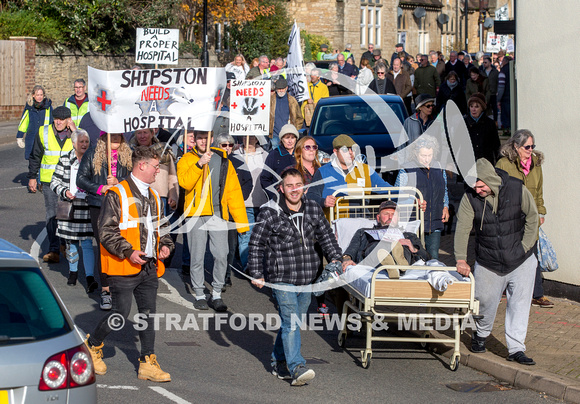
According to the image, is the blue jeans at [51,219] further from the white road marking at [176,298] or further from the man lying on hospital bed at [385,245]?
the man lying on hospital bed at [385,245]

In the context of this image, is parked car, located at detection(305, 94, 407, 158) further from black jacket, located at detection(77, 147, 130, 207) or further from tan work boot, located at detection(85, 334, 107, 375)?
tan work boot, located at detection(85, 334, 107, 375)

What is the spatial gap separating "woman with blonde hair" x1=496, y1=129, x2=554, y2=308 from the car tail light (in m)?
5.10

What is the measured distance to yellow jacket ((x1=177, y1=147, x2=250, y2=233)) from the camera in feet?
32.2

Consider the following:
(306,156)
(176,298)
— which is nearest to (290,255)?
(306,156)

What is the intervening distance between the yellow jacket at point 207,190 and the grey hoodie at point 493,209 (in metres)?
2.93

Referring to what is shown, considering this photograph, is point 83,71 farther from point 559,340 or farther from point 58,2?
point 559,340

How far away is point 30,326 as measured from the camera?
4852 mm

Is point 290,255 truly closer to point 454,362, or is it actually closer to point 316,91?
point 454,362

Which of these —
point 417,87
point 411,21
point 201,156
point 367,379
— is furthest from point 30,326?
point 411,21

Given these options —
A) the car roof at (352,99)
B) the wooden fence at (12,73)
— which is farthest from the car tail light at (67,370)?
the wooden fence at (12,73)

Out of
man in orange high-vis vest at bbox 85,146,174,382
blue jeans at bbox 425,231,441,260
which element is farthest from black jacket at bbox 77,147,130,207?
blue jeans at bbox 425,231,441,260

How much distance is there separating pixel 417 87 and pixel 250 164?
1396 centimetres

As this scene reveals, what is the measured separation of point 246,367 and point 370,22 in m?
49.2

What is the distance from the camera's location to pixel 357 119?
55.0ft
